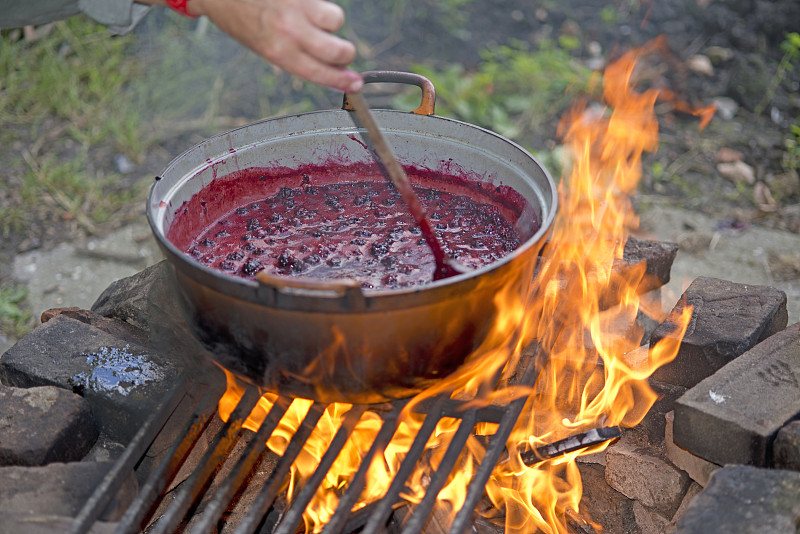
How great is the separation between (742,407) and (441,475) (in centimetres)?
86

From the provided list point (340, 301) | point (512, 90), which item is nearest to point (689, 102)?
point (512, 90)

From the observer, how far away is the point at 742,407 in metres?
1.95

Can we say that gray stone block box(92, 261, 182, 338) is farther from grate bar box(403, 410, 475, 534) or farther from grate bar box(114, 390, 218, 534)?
grate bar box(403, 410, 475, 534)

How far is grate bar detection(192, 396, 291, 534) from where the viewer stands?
5.85 feet

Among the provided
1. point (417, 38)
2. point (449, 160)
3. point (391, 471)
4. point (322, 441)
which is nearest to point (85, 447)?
point (322, 441)

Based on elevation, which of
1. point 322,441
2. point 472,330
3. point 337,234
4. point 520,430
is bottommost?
point 322,441

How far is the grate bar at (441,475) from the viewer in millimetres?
1764

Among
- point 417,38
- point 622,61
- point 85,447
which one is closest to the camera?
point 85,447

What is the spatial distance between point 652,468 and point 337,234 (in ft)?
4.04

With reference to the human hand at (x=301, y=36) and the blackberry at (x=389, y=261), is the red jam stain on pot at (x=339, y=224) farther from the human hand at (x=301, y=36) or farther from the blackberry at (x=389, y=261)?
the human hand at (x=301, y=36)

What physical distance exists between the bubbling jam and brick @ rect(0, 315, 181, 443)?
0.43 metres

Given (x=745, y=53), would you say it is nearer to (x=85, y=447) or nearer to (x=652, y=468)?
(x=652, y=468)

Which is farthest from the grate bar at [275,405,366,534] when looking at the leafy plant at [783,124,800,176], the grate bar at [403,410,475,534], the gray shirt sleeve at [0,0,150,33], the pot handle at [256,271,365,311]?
the leafy plant at [783,124,800,176]

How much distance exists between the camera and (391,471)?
2176 millimetres
